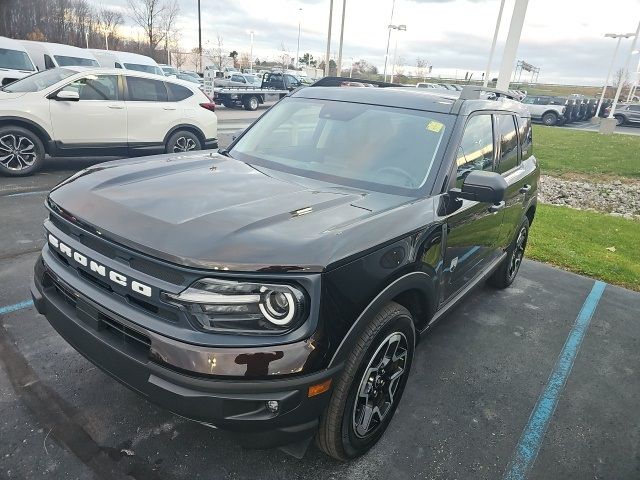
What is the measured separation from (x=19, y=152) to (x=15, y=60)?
8.97 m

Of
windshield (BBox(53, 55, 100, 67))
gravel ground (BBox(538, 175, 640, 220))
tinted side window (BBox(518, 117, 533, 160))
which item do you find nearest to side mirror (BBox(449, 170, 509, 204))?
tinted side window (BBox(518, 117, 533, 160))

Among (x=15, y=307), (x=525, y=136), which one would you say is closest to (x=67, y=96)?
(x=15, y=307)

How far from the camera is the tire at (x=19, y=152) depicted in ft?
23.8

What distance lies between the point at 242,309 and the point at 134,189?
102cm

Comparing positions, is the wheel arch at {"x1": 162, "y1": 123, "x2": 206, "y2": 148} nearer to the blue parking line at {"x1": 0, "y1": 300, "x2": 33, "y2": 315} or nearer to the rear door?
the rear door

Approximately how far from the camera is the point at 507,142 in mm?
4043

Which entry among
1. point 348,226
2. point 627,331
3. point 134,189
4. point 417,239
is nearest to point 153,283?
point 134,189

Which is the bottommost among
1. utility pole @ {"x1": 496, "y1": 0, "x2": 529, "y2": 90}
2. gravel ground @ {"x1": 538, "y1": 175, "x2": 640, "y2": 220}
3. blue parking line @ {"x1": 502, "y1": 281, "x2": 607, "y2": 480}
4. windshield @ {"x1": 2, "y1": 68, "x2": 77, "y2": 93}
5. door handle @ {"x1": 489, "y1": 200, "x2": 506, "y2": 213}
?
gravel ground @ {"x1": 538, "y1": 175, "x2": 640, "y2": 220}

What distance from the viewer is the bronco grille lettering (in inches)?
77.4

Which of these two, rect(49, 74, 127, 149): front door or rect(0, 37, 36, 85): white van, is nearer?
rect(49, 74, 127, 149): front door

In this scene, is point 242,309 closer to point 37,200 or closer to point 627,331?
point 627,331

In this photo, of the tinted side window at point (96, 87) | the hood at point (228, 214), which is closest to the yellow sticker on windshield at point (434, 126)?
the hood at point (228, 214)

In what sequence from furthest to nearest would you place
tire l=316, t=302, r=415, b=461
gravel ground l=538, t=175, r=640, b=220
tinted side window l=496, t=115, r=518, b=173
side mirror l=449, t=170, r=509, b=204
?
gravel ground l=538, t=175, r=640, b=220
tinted side window l=496, t=115, r=518, b=173
side mirror l=449, t=170, r=509, b=204
tire l=316, t=302, r=415, b=461

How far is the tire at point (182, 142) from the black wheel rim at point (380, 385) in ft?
24.8
